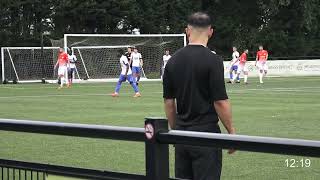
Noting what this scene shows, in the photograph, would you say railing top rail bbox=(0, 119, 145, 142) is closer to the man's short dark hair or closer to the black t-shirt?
the black t-shirt

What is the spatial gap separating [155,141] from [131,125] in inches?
422

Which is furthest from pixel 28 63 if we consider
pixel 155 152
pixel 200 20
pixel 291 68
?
pixel 155 152

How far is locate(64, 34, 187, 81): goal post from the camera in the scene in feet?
145

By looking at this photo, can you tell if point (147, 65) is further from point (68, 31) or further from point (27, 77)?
point (68, 31)

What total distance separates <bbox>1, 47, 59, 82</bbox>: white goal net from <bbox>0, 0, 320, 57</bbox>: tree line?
28.8 ft

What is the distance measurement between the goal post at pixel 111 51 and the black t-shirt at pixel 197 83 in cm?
3766

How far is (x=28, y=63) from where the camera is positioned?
4525 centimetres

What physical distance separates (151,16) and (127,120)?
44.2 m

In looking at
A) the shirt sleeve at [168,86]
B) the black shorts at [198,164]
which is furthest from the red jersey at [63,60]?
the black shorts at [198,164]

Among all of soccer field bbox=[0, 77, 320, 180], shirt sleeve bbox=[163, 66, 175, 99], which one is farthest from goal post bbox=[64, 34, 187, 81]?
shirt sleeve bbox=[163, 66, 175, 99]

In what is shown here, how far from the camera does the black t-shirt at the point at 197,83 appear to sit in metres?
5.16

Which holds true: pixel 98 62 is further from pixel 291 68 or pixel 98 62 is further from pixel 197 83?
pixel 197 83

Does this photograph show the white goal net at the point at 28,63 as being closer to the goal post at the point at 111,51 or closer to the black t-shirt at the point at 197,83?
the goal post at the point at 111,51

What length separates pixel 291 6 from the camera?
209 ft
